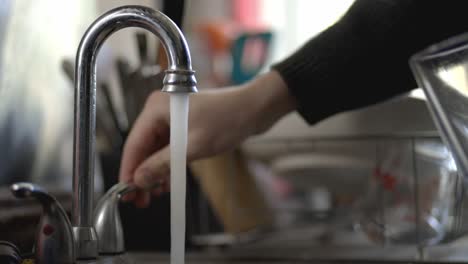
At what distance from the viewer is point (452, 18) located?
602 mm


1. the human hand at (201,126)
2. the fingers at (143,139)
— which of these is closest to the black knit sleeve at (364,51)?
the human hand at (201,126)

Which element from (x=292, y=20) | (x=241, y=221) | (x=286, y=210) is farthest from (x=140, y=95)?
(x=292, y=20)

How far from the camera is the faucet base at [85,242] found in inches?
17.4

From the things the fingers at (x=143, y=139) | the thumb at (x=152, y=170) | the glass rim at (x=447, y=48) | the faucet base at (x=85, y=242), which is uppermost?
the glass rim at (x=447, y=48)

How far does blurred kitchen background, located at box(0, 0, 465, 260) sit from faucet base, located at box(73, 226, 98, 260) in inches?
6.7

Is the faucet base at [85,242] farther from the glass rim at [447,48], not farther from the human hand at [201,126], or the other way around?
the glass rim at [447,48]

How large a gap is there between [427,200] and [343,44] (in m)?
0.29

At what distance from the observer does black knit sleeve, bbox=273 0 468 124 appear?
598mm

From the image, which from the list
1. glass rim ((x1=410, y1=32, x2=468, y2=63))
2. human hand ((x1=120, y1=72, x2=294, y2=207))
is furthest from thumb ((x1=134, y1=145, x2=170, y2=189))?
glass rim ((x1=410, y1=32, x2=468, y2=63))

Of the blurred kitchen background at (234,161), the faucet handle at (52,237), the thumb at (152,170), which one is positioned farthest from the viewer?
the blurred kitchen background at (234,161)

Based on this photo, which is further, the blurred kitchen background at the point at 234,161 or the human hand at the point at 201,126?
the blurred kitchen background at the point at 234,161

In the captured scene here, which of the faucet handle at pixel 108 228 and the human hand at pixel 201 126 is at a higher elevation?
the human hand at pixel 201 126

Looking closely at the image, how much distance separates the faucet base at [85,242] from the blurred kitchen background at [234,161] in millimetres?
170

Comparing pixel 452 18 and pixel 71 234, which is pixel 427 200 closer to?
pixel 452 18
